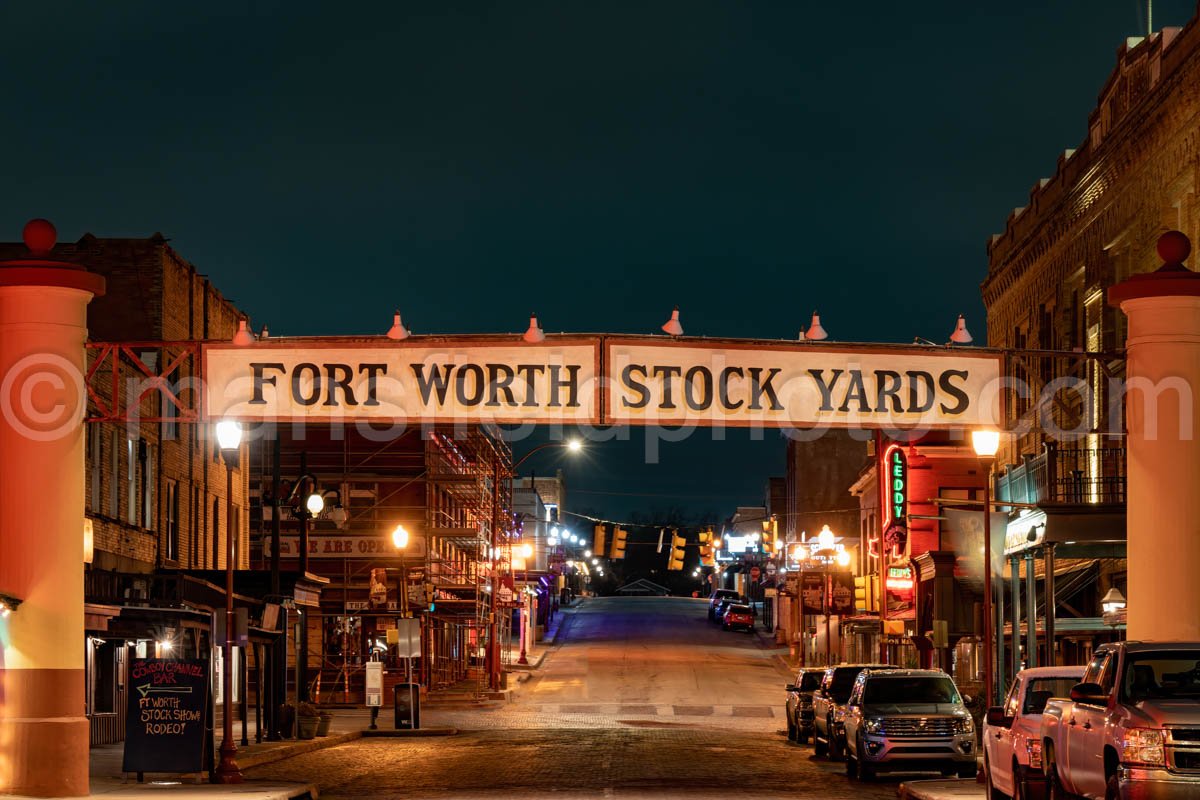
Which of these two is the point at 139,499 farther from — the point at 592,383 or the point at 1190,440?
the point at 1190,440

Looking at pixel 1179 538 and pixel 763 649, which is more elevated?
pixel 1179 538

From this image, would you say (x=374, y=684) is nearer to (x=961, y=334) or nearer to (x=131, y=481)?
(x=131, y=481)

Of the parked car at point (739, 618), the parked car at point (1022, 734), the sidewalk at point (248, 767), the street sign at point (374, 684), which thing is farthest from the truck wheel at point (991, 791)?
the parked car at point (739, 618)

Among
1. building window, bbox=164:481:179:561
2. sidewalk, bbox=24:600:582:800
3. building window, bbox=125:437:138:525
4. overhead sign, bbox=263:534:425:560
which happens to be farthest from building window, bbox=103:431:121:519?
overhead sign, bbox=263:534:425:560

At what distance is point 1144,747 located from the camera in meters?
14.5

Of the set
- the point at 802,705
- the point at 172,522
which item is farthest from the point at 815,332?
the point at 172,522

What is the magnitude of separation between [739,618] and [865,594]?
29945 mm

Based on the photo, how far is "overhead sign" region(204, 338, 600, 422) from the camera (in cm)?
2039

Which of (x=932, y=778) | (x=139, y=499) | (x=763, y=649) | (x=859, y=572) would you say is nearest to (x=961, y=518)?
(x=932, y=778)

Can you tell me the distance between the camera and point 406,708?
4166 cm

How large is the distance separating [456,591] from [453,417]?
4622 cm

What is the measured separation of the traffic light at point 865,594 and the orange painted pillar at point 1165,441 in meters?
46.3

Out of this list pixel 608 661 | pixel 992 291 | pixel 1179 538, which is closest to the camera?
pixel 1179 538

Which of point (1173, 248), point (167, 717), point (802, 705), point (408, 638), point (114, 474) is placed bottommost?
point (802, 705)
